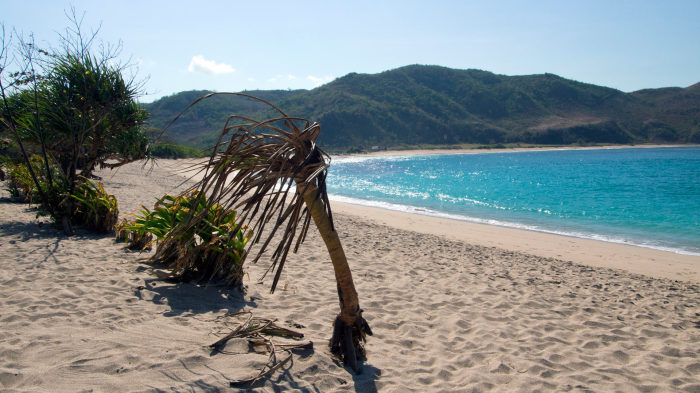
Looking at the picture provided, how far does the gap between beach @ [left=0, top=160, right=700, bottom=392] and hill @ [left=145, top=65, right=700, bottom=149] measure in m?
64.3

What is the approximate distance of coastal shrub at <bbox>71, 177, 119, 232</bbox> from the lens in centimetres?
641

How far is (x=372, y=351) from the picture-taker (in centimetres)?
350

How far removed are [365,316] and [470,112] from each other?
90006 millimetres

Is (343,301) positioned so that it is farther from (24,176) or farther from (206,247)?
(24,176)

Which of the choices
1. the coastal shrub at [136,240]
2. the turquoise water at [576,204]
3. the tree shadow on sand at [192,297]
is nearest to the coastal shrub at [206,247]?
the tree shadow on sand at [192,297]

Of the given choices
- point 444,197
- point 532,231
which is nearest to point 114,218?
point 532,231

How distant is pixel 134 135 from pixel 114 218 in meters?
3.96

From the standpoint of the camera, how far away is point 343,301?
302 cm

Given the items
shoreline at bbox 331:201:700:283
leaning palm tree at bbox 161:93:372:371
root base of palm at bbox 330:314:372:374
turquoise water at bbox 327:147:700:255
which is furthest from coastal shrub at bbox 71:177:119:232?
Result: turquoise water at bbox 327:147:700:255

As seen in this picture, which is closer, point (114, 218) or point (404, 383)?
point (404, 383)

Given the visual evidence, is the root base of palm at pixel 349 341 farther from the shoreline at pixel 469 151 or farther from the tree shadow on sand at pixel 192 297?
the shoreline at pixel 469 151

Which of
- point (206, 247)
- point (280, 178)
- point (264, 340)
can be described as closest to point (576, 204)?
point (206, 247)

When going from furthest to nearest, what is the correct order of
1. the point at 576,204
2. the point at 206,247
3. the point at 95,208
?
the point at 576,204 → the point at 95,208 → the point at 206,247

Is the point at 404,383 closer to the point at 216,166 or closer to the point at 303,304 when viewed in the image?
the point at 303,304
